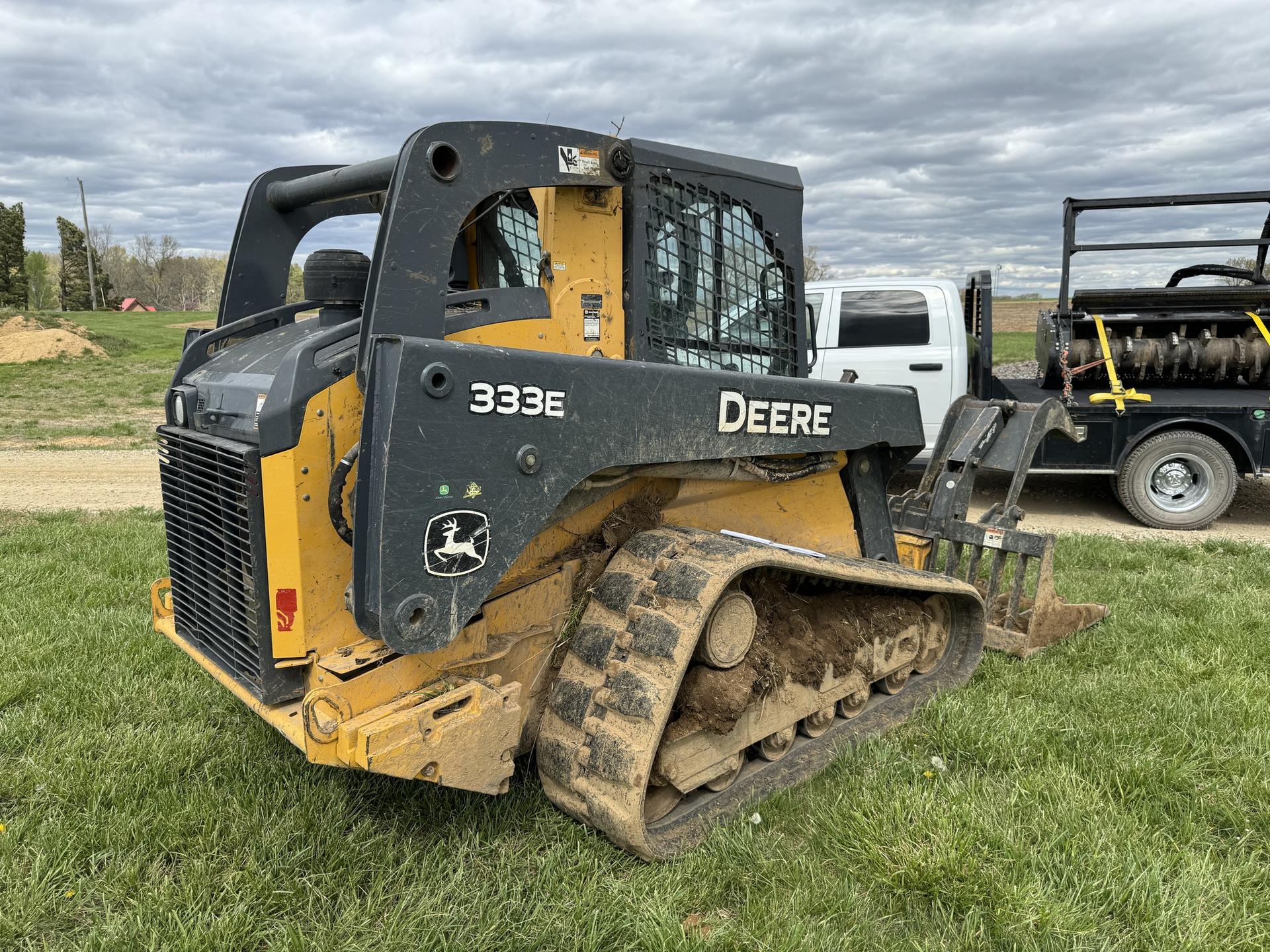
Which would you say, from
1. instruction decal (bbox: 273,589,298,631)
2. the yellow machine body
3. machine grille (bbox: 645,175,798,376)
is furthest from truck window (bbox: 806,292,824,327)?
instruction decal (bbox: 273,589,298,631)

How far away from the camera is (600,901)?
9.02ft

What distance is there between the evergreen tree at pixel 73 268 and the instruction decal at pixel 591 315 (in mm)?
62794

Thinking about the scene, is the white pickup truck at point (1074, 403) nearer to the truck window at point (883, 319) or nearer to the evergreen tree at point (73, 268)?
the truck window at point (883, 319)

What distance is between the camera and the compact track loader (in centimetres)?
255

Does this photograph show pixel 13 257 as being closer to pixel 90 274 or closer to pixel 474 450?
pixel 90 274

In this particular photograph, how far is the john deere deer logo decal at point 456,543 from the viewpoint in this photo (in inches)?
96.7

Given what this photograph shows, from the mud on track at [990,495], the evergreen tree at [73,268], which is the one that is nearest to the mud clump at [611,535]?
the mud on track at [990,495]

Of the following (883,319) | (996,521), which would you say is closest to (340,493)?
(996,521)

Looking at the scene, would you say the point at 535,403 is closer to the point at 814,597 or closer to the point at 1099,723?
the point at 814,597

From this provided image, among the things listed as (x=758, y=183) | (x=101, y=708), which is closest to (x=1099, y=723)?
(x=758, y=183)

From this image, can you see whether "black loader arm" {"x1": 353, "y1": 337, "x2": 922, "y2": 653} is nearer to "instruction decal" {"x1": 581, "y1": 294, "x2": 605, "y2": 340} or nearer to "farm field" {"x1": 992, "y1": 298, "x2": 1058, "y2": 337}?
"instruction decal" {"x1": 581, "y1": 294, "x2": 605, "y2": 340}

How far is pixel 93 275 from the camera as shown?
5438cm

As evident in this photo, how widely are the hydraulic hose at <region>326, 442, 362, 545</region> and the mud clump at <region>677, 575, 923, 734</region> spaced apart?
4.18 ft

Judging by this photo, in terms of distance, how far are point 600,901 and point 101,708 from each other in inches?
102
